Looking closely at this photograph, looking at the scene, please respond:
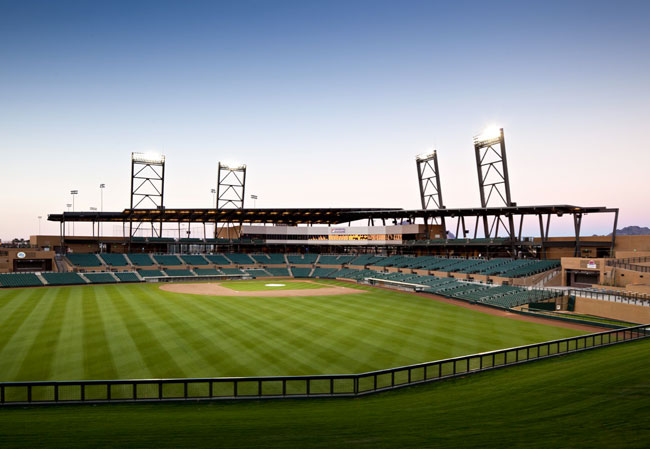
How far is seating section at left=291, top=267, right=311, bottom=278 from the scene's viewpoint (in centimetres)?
7150

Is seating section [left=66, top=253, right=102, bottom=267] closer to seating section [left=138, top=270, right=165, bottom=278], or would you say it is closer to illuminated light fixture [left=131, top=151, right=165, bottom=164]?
seating section [left=138, top=270, right=165, bottom=278]

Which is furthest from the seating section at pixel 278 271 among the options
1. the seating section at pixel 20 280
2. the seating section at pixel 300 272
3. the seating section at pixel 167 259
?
→ the seating section at pixel 20 280

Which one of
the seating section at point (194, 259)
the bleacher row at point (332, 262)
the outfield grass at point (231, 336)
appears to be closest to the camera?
the outfield grass at point (231, 336)

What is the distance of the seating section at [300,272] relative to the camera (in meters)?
71.5

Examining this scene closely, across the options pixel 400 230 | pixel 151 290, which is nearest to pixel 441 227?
pixel 400 230

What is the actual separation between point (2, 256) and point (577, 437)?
7730cm

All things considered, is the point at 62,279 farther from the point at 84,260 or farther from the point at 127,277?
the point at 84,260

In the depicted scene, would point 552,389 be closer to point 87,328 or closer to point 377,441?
point 377,441

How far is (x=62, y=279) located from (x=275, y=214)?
120ft

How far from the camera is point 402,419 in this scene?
9938mm

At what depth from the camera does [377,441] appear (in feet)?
27.1

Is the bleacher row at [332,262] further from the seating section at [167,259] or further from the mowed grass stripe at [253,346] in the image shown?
the mowed grass stripe at [253,346]

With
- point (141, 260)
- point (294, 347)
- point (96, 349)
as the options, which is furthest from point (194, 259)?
point (294, 347)

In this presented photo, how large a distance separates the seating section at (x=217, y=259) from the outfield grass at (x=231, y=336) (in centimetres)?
3469
